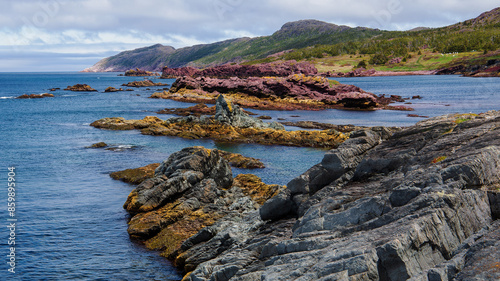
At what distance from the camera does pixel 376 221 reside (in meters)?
12.5

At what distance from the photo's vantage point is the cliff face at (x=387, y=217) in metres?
9.98

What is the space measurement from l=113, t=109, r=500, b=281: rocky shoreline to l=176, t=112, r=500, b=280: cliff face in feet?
0.11

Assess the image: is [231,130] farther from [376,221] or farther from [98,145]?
[376,221]

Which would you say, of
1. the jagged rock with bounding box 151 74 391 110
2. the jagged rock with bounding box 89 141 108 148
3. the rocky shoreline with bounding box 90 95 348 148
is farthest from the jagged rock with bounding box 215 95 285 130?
the jagged rock with bounding box 151 74 391 110

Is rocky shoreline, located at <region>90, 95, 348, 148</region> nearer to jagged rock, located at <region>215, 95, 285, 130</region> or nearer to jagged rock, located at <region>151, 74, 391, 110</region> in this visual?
jagged rock, located at <region>215, 95, 285, 130</region>

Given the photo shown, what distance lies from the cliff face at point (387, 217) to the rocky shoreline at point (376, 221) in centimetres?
3

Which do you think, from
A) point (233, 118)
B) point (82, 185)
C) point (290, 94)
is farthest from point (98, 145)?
point (290, 94)

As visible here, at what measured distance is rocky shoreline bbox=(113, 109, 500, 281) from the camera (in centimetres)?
1002

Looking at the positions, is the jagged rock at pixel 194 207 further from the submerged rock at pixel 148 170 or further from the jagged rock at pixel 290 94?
the jagged rock at pixel 290 94

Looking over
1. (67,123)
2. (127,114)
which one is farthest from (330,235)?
(127,114)

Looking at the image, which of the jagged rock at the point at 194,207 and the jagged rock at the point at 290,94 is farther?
the jagged rock at the point at 290,94

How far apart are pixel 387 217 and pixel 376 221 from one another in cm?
42

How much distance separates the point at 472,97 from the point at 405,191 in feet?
375

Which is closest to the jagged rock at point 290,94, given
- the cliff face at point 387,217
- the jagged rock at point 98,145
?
the jagged rock at point 98,145
